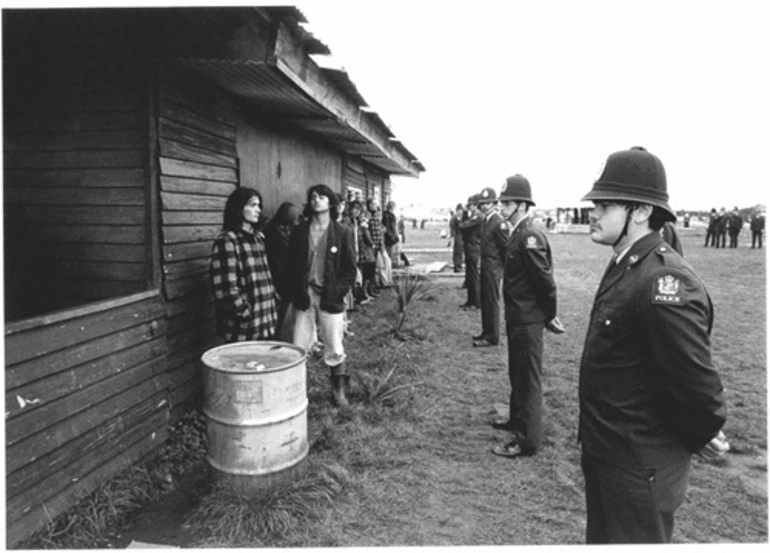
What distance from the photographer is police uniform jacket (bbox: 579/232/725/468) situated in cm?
188

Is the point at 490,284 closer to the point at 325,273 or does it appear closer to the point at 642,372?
the point at 325,273

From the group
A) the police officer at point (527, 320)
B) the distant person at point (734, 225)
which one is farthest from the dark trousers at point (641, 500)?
the distant person at point (734, 225)

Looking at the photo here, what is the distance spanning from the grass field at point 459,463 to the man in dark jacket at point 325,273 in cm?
53

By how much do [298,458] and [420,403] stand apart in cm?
201

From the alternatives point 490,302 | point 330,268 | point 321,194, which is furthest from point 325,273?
point 490,302

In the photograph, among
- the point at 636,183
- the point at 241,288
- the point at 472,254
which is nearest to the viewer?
the point at 636,183

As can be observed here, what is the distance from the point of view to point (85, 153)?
4.11 metres

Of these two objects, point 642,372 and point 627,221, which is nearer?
point 642,372

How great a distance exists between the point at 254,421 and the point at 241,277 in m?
1.38

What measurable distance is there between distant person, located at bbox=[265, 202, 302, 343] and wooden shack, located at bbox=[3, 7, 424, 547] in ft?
2.96

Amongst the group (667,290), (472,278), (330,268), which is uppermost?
(667,290)

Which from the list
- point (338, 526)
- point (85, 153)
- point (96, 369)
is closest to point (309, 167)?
point (85, 153)

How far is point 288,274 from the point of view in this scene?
5.36 metres

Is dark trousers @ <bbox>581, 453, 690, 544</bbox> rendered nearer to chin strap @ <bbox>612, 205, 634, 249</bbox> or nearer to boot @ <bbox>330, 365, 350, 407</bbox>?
chin strap @ <bbox>612, 205, 634, 249</bbox>
